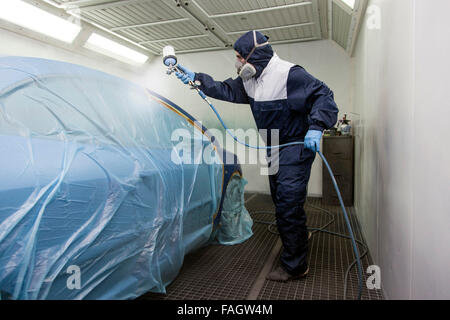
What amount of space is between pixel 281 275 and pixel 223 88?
122 centimetres

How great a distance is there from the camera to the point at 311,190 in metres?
3.97

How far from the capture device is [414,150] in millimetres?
966

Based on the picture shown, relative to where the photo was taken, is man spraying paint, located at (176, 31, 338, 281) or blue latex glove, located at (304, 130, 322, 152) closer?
blue latex glove, located at (304, 130, 322, 152)

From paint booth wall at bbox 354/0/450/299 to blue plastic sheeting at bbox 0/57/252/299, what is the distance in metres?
0.97

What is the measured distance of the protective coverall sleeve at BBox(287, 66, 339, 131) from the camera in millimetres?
1541

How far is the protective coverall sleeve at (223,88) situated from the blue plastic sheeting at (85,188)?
0.45 metres

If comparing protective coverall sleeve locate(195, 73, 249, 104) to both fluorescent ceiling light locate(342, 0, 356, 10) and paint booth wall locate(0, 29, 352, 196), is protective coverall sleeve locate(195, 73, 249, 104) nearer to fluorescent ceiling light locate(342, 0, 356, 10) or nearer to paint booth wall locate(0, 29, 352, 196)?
paint booth wall locate(0, 29, 352, 196)

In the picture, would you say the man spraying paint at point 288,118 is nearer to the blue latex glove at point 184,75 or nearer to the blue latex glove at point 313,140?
the blue latex glove at point 313,140

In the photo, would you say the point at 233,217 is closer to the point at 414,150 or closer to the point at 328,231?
the point at 328,231

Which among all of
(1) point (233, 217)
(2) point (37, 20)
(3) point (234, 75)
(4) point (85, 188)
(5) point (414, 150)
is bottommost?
(1) point (233, 217)

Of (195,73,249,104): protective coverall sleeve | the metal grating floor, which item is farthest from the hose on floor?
(195,73,249,104): protective coverall sleeve

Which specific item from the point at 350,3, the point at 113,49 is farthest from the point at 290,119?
the point at 113,49

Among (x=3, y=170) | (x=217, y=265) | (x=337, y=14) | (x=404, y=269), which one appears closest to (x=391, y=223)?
(x=404, y=269)

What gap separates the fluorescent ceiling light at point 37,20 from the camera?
214cm
